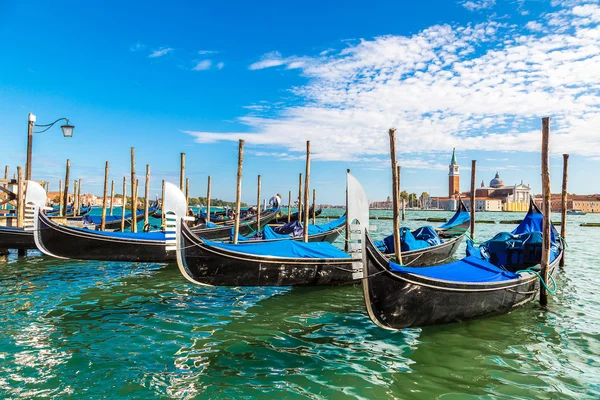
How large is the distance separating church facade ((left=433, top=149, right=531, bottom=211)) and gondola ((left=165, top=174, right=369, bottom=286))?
264 ft

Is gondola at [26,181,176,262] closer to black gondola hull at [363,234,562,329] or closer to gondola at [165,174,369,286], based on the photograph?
gondola at [165,174,369,286]

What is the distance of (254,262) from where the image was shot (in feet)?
20.6

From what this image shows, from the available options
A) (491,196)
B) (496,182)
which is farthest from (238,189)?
(496,182)

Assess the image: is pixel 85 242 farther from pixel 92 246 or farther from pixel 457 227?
pixel 457 227

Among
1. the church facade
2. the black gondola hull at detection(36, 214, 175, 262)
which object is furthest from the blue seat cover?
the church facade

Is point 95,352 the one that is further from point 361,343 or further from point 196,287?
point 196,287

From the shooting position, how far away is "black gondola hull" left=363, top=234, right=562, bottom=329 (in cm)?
417

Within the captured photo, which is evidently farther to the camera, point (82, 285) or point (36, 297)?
point (82, 285)

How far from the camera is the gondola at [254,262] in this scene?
5.92m

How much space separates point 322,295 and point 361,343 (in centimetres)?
233

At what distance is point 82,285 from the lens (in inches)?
287

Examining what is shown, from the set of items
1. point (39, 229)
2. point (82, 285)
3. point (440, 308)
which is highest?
point (39, 229)

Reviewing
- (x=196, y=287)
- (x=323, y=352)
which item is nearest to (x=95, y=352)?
(x=323, y=352)

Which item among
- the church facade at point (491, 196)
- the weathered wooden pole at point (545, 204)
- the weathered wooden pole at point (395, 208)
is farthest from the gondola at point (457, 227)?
the church facade at point (491, 196)
